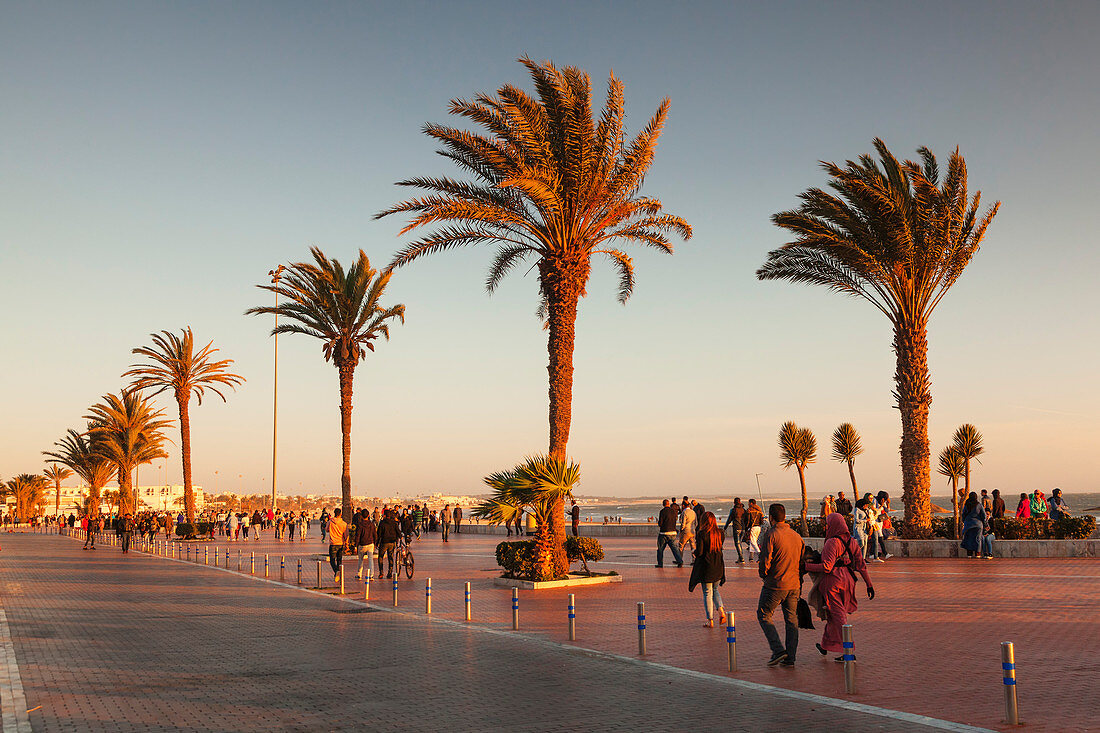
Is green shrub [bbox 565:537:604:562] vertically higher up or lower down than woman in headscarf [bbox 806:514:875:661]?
lower down

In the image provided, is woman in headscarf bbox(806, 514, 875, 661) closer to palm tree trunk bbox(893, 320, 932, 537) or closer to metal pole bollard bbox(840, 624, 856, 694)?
metal pole bollard bbox(840, 624, 856, 694)

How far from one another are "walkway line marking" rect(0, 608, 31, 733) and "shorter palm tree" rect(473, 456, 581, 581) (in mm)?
9268

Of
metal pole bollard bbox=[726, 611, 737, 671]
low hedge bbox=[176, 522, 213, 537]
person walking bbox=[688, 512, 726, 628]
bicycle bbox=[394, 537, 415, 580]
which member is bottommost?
low hedge bbox=[176, 522, 213, 537]

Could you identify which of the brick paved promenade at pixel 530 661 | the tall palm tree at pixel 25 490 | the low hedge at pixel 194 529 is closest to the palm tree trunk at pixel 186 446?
the low hedge at pixel 194 529

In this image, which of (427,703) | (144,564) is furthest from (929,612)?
(144,564)

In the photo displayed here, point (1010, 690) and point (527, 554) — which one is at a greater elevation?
point (1010, 690)

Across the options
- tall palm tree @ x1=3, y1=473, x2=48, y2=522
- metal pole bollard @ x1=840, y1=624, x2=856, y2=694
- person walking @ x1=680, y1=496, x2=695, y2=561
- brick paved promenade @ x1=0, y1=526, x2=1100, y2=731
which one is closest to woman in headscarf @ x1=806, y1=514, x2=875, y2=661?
brick paved promenade @ x1=0, y1=526, x2=1100, y2=731

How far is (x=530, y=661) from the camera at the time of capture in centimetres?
1029

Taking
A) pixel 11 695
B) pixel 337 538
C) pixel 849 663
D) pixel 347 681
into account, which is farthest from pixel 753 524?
pixel 11 695

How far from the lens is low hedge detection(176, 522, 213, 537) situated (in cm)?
4606

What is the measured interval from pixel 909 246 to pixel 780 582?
17.1 m

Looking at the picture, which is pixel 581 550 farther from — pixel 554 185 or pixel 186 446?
pixel 186 446

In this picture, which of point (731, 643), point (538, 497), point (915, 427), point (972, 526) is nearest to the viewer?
point (731, 643)

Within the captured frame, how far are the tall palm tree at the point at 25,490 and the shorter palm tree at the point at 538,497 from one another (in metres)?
113
